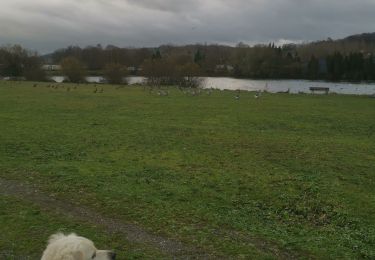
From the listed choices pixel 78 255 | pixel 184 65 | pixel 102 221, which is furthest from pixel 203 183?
pixel 184 65

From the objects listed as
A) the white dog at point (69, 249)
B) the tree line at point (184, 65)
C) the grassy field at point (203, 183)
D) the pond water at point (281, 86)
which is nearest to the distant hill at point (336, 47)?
the tree line at point (184, 65)

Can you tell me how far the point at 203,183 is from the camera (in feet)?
38.1

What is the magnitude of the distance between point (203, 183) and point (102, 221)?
134 inches

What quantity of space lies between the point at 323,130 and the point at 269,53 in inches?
3808

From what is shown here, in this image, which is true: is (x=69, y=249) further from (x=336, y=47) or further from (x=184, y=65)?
(x=336, y=47)

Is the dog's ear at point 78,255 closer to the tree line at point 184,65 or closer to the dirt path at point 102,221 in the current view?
the dirt path at point 102,221

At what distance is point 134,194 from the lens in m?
10.5

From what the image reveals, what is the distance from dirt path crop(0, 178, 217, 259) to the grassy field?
0.19 m

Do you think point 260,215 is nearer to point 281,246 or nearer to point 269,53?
point 281,246

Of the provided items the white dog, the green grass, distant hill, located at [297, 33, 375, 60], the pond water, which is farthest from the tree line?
the white dog

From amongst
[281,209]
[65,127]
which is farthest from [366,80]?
[281,209]

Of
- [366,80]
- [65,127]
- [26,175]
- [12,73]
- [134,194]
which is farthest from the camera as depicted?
[366,80]

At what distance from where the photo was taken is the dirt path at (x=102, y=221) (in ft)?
25.0

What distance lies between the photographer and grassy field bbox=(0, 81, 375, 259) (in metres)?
8.14
